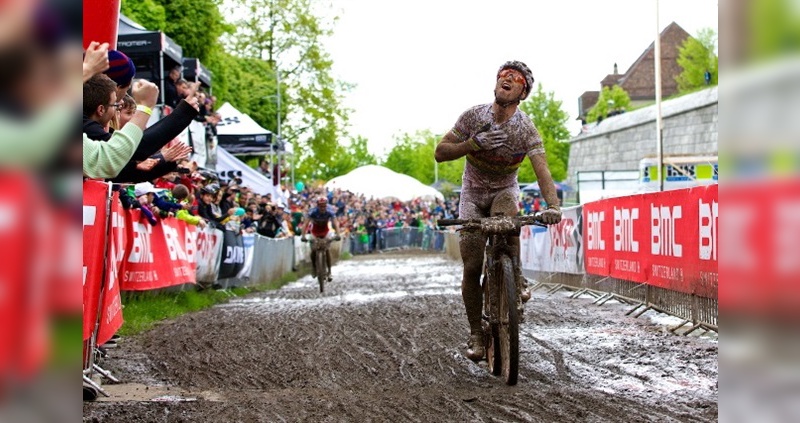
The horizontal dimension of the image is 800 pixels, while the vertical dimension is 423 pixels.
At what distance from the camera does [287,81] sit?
185ft

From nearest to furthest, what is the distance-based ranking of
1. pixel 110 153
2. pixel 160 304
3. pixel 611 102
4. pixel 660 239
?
pixel 110 153 → pixel 660 239 → pixel 160 304 → pixel 611 102

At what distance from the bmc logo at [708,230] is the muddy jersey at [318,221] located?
43.1ft

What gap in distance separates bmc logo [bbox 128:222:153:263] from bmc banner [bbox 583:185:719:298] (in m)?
6.05

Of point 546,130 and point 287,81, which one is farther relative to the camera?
point 546,130

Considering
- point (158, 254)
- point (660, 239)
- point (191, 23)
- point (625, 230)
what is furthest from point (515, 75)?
point (191, 23)

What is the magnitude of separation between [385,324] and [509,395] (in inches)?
209

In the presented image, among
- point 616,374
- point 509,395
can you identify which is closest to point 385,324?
point 616,374

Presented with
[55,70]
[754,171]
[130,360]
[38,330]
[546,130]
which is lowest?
[130,360]

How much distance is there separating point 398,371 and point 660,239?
521 cm

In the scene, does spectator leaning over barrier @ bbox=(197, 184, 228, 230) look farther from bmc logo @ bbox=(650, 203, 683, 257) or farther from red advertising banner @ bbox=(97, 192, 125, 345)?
Result: red advertising banner @ bbox=(97, 192, 125, 345)

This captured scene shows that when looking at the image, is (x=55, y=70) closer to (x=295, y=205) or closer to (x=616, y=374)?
(x=616, y=374)

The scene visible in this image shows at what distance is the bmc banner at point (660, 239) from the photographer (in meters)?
10.3

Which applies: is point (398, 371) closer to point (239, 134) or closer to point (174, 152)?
point (174, 152)

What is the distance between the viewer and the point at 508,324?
7.04 metres
